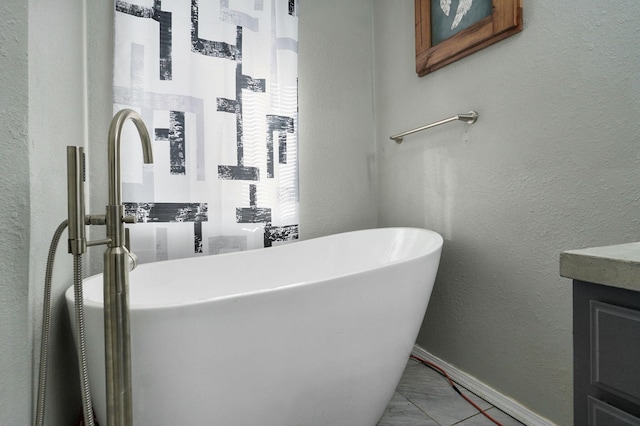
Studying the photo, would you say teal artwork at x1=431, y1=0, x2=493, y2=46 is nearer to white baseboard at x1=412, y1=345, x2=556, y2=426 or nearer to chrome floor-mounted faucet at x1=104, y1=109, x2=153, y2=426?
chrome floor-mounted faucet at x1=104, y1=109, x2=153, y2=426

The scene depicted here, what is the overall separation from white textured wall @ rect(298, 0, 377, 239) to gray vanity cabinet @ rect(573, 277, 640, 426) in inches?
57.8

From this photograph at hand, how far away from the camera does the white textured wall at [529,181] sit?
0.95m

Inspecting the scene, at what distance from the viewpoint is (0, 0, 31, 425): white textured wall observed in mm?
650

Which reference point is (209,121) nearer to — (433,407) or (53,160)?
(53,160)

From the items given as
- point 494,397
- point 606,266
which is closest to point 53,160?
point 606,266

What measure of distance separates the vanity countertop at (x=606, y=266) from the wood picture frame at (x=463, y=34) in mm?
1022

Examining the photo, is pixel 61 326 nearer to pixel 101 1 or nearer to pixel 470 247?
pixel 101 1

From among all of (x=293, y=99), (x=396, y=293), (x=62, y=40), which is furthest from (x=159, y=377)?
(x=293, y=99)

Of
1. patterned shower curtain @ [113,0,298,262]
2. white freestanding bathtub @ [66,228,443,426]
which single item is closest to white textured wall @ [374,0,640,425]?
white freestanding bathtub @ [66,228,443,426]

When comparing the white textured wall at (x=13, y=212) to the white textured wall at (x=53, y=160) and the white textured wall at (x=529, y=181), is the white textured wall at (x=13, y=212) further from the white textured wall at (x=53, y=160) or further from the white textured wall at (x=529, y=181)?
the white textured wall at (x=529, y=181)

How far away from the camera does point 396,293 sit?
1.03 metres

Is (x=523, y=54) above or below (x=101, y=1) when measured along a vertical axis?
below

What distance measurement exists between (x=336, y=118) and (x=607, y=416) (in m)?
1.77

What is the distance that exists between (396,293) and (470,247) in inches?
22.0
